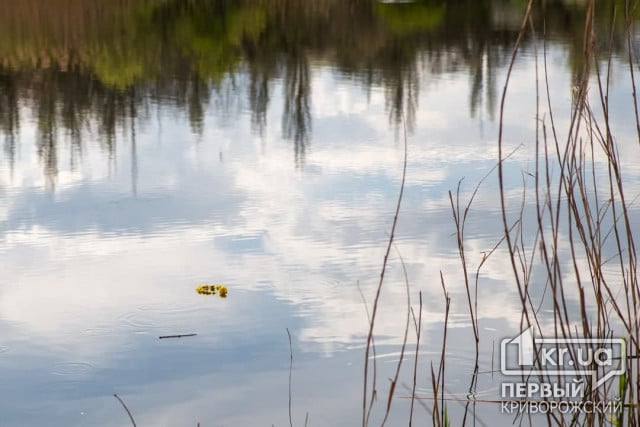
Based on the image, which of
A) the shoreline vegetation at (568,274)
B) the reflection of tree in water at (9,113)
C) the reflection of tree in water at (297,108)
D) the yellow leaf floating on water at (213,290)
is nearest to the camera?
the shoreline vegetation at (568,274)

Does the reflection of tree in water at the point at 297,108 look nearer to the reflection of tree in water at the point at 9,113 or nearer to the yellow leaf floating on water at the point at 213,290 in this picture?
the reflection of tree in water at the point at 9,113

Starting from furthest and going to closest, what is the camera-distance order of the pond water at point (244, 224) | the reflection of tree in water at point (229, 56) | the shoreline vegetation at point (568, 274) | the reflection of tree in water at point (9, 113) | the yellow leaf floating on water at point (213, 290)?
the reflection of tree in water at point (229, 56) → the reflection of tree in water at point (9, 113) → the yellow leaf floating on water at point (213, 290) → the pond water at point (244, 224) → the shoreline vegetation at point (568, 274)

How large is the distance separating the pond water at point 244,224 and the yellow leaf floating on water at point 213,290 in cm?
5

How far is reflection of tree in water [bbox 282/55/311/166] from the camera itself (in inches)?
282

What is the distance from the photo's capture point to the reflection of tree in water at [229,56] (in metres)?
8.27

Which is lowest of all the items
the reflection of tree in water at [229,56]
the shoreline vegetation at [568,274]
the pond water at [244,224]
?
the reflection of tree in water at [229,56]

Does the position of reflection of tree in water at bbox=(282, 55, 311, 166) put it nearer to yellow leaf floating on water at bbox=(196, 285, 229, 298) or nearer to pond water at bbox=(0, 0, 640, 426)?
pond water at bbox=(0, 0, 640, 426)

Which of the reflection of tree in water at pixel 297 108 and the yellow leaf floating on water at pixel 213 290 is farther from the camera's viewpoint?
the reflection of tree in water at pixel 297 108

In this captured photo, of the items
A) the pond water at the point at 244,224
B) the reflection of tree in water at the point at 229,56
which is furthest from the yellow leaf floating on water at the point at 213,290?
the reflection of tree in water at the point at 229,56

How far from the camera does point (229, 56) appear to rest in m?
12.2

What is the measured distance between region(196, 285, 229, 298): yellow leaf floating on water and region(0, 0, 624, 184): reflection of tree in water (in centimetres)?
230

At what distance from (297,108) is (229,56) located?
416cm

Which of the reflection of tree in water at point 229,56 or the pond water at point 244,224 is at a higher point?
the pond water at point 244,224

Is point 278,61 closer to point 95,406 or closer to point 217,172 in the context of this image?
point 217,172
